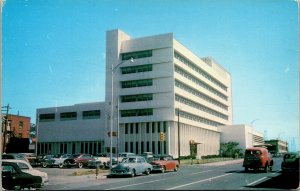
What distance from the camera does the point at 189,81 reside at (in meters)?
70.7

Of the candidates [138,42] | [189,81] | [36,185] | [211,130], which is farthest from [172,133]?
[36,185]

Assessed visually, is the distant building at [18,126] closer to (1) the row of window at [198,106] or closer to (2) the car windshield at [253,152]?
(1) the row of window at [198,106]

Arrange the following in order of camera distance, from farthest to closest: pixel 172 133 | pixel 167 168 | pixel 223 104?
pixel 223 104
pixel 172 133
pixel 167 168

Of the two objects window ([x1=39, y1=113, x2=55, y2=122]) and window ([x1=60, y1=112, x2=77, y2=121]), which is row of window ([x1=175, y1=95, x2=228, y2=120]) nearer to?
window ([x1=60, y1=112, x2=77, y2=121])

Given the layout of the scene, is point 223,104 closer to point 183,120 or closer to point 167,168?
point 183,120

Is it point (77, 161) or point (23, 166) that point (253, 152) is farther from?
point (23, 166)

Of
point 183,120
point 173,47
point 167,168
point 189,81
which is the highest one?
point 173,47

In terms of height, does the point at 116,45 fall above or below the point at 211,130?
above

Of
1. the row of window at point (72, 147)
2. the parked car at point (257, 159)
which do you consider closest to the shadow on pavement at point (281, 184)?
the parked car at point (257, 159)

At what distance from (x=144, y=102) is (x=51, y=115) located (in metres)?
24.7

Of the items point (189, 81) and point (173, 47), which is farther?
point (189, 81)

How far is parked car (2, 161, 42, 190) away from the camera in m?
15.2

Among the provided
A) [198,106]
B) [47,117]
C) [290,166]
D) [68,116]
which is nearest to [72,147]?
[68,116]

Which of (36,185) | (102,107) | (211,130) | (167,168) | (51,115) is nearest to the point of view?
(36,185)
